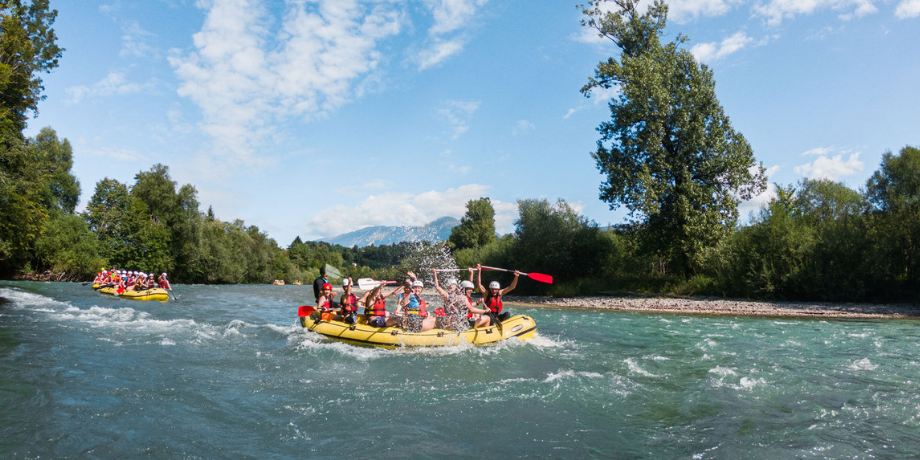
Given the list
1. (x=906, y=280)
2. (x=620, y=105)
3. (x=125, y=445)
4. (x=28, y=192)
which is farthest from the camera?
(x=620, y=105)

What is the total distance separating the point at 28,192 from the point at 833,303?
96.9 feet

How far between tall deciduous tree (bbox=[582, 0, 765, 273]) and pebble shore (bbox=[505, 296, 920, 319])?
327 cm

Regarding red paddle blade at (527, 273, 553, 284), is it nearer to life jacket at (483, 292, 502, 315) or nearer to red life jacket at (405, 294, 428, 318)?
life jacket at (483, 292, 502, 315)

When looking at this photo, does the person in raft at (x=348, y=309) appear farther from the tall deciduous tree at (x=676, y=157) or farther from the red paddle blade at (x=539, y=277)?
the tall deciduous tree at (x=676, y=157)

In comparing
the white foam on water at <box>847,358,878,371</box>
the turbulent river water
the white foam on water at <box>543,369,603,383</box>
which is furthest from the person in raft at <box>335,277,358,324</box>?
the white foam on water at <box>847,358,878,371</box>

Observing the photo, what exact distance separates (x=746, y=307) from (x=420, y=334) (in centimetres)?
1435

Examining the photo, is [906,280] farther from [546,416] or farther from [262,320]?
[262,320]

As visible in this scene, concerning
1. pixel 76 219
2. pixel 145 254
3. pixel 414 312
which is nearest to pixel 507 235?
pixel 414 312

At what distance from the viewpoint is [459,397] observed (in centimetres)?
725

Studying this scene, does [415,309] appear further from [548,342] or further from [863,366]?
[863,366]

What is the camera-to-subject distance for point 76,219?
41.9 meters

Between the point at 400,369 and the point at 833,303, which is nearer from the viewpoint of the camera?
the point at 400,369

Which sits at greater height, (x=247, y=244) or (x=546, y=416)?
(x=247, y=244)

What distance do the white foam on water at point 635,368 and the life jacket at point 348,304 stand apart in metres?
6.54
